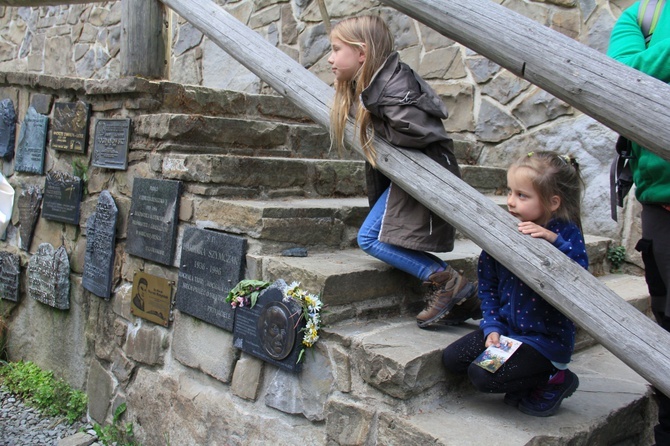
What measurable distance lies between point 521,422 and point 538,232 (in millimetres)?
624

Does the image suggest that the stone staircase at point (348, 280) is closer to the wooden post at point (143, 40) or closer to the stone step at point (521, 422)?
the stone step at point (521, 422)

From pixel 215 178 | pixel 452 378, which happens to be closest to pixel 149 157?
pixel 215 178

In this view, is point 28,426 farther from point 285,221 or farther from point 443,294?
point 443,294

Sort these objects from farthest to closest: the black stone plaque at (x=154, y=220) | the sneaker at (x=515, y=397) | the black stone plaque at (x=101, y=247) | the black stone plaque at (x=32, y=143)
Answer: the black stone plaque at (x=32, y=143)
the black stone plaque at (x=101, y=247)
the black stone plaque at (x=154, y=220)
the sneaker at (x=515, y=397)

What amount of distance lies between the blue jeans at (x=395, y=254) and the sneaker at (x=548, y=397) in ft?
1.89

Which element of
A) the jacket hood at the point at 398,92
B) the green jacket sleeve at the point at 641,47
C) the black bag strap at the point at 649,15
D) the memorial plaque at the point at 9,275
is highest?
the black bag strap at the point at 649,15

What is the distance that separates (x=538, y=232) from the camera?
6.30 feet

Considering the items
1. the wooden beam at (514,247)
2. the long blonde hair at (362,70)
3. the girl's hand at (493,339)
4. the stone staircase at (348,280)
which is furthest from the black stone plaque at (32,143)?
the girl's hand at (493,339)

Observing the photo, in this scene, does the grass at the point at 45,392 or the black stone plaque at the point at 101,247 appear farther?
the grass at the point at 45,392

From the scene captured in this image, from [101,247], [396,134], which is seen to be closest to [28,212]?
[101,247]

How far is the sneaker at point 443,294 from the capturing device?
2.39m

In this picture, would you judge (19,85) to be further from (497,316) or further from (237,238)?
(497,316)

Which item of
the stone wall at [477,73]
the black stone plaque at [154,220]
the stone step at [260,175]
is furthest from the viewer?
the stone wall at [477,73]

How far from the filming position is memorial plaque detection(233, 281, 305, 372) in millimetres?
2402
